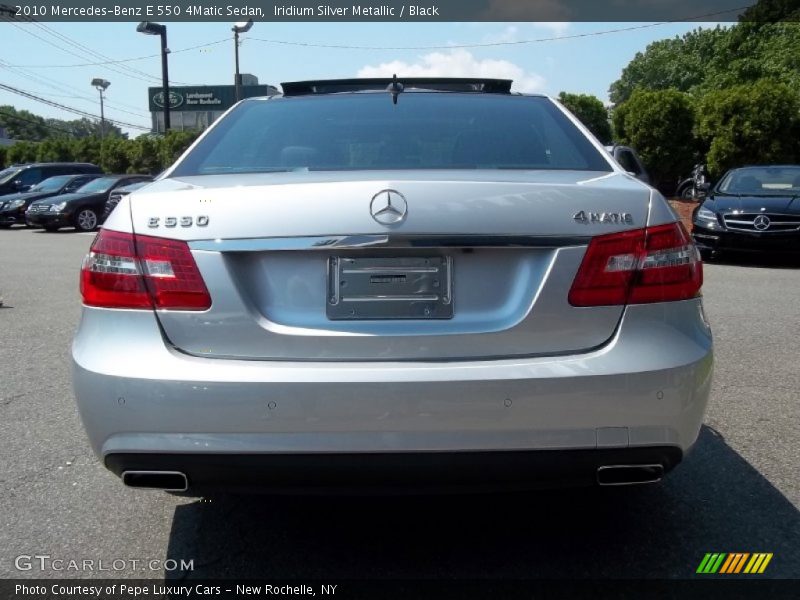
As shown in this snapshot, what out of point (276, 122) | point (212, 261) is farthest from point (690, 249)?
point (276, 122)

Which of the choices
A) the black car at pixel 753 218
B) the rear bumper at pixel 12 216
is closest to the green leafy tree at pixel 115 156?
the rear bumper at pixel 12 216

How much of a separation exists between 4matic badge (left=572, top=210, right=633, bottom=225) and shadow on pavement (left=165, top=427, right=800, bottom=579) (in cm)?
121

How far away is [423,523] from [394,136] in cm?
153

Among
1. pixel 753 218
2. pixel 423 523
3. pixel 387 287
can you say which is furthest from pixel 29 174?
pixel 387 287

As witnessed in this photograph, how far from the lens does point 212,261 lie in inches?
96.0

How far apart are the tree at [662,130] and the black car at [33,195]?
16268mm

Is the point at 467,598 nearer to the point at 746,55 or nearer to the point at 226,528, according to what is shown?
the point at 226,528

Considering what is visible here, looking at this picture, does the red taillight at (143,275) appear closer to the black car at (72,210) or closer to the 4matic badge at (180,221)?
the 4matic badge at (180,221)

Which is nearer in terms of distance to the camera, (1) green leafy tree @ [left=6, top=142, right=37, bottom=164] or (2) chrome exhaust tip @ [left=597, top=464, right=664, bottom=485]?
(2) chrome exhaust tip @ [left=597, top=464, right=664, bottom=485]

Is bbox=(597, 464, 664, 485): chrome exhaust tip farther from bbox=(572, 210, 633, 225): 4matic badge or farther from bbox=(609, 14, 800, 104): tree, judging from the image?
bbox=(609, 14, 800, 104): tree

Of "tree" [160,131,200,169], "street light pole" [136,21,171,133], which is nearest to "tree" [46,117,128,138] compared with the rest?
"tree" [160,131,200,169]

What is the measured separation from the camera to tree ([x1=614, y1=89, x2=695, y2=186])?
24391 millimetres

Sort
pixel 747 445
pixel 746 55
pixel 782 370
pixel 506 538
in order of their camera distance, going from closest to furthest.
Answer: pixel 506 538, pixel 747 445, pixel 782 370, pixel 746 55

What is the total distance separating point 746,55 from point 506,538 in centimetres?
4868
